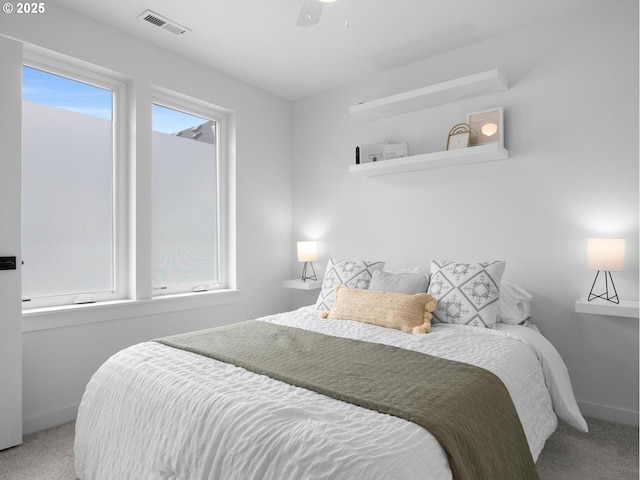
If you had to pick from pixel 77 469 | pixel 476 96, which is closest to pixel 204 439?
pixel 77 469

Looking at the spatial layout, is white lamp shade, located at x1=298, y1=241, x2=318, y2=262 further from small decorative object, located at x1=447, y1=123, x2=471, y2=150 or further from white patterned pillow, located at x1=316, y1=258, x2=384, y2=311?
small decorative object, located at x1=447, y1=123, x2=471, y2=150

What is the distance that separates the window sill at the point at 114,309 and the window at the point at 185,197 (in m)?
0.16

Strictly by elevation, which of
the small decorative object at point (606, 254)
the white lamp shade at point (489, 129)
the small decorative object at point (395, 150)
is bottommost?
the small decorative object at point (606, 254)

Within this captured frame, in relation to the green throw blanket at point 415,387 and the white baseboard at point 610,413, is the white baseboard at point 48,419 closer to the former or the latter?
the green throw blanket at point 415,387

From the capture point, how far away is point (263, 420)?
1.29 metres

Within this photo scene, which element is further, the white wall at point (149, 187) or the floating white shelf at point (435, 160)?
the floating white shelf at point (435, 160)

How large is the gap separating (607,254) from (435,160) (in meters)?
1.28

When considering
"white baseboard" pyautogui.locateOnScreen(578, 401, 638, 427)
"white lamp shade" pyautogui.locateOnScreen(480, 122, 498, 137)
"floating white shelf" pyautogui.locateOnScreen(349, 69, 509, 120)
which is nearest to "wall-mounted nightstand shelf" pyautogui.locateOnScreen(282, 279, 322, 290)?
"floating white shelf" pyautogui.locateOnScreen(349, 69, 509, 120)

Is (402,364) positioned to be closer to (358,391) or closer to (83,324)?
(358,391)

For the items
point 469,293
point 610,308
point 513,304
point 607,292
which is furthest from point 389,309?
point 607,292

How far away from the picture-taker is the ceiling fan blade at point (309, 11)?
2.10 metres

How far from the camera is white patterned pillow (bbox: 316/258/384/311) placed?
118 inches

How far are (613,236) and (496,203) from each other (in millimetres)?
757

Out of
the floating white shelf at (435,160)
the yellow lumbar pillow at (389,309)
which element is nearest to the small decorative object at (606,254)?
the floating white shelf at (435,160)
